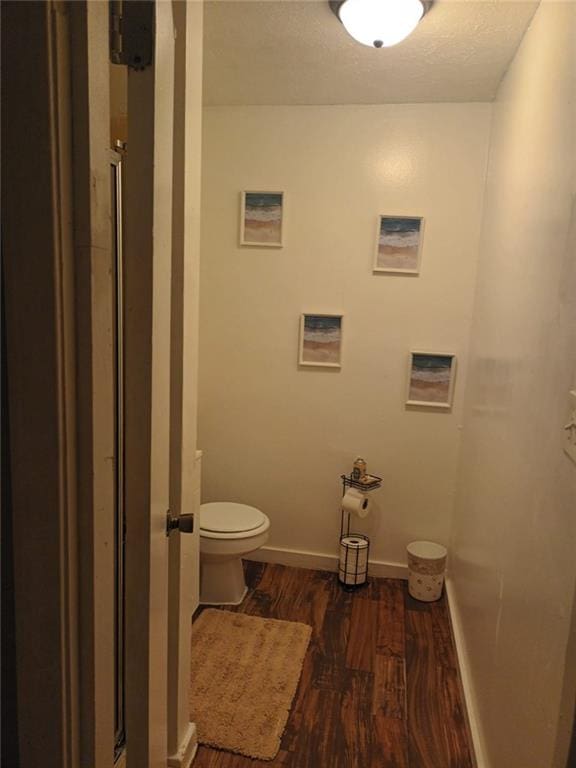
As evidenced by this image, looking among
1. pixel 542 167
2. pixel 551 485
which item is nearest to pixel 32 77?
pixel 551 485

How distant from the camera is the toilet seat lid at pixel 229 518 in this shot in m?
2.38

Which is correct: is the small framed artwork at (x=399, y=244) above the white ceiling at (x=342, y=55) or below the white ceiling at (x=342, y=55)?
below

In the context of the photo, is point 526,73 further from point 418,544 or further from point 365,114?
point 418,544

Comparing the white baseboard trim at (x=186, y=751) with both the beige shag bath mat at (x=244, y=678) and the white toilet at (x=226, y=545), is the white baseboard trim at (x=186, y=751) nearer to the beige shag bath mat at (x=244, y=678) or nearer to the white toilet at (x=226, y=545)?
the beige shag bath mat at (x=244, y=678)

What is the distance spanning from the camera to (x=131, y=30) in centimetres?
67

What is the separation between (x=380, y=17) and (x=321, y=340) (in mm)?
1450

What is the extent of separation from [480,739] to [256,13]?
8.41ft

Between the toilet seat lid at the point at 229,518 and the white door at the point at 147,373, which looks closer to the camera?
the white door at the point at 147,373

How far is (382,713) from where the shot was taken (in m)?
1.84

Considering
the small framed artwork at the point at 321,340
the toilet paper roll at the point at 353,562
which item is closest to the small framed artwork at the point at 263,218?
the small framed artwork at the point at 321,340

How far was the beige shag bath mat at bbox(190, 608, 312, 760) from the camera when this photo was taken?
171cm

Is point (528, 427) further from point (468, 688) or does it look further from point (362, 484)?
point (362, 484)

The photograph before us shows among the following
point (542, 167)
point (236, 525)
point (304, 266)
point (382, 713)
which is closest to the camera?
point (542, 167)

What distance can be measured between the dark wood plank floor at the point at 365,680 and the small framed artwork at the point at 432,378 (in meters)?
1.04
